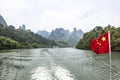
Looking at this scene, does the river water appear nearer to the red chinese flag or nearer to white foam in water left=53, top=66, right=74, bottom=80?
white foam in water left=53, top=66, right=74, bottom=80

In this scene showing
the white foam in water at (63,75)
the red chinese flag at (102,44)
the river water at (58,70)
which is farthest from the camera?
the river water at (58,70)

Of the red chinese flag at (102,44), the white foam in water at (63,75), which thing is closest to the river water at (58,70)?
the white foam in water at (63,75)

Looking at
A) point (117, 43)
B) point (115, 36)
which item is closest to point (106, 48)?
point (117, 43)

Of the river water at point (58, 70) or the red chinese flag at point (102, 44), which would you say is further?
the river water at point (58, 70)

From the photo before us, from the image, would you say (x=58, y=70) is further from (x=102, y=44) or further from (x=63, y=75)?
(x=102, y=44)

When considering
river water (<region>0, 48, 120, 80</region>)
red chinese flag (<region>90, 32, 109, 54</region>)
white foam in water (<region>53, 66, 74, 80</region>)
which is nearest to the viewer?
red chinese flag (<region>90, 32, 109, 54</region>)

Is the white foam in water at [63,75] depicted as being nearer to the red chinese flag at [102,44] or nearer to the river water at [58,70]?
the river water at [58,70]

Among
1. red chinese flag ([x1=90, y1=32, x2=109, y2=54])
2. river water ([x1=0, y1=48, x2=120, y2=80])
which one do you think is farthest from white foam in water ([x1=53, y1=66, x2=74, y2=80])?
red chinese flag ([x1=90, y1=32, x2=109, y2=54])

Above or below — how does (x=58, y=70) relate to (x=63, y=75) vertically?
above

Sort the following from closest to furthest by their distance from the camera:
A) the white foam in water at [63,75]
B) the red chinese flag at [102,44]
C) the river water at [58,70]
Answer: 1. the red chinese flag at [102,44]
2. the white foam in water at [63,75]
3. the river water at [58,70]

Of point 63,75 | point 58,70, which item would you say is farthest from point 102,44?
point 58,70

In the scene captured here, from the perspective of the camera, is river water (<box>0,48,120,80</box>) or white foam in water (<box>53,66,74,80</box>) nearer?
white foam in water (<box>53,66,74,80</box>)

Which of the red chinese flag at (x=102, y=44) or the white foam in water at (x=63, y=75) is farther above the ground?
the red chinese flag at (x=102, y=44)

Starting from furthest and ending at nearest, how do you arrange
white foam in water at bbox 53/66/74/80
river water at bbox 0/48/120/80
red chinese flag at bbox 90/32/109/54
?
1. river water at bbox 0/48/120/80
2. white foam in water at bbox 53/66/74/80
3. red chinese flag at bbox 90/32/109/54
